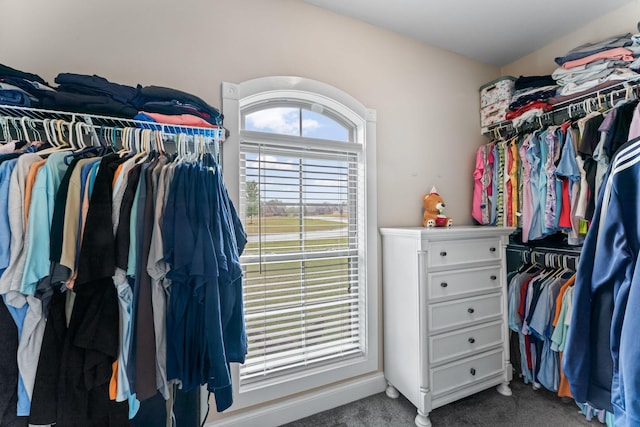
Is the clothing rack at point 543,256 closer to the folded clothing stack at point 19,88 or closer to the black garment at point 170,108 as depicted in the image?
the black garment at point 170,108

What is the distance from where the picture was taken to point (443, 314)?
5.69ft

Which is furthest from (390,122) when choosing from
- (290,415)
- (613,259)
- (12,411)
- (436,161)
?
(12,411)

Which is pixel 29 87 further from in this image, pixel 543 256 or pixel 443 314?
pixel 543 256

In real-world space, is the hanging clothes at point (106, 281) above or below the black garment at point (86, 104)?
below

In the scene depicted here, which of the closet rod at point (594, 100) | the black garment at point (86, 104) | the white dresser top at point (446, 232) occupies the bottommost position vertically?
the white dresser top at point (446, 232)

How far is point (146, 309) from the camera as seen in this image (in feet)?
3.15

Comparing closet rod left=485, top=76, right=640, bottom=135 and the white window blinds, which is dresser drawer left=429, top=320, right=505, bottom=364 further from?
closet rod left=485, top=76, right=640, bottom=135

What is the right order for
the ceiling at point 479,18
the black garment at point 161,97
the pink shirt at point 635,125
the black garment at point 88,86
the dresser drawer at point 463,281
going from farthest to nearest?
the ceiling at point 479,18
the dresser drawer at point 463,281
the pink shirt at point 635,125
the black garment at point 161,97
the black garment at point 88,86

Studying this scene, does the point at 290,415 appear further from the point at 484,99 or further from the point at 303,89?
the point at 484,99

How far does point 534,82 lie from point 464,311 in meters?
1.85

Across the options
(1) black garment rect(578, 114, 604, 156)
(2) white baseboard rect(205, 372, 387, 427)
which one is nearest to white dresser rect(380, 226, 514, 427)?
(2) white baseboard rect(205, 372, 387, 427)

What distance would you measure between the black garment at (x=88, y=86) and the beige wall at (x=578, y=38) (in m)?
3.05

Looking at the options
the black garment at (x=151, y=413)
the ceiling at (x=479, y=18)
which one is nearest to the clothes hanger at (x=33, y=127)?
the black garment at (x=151, y=413)

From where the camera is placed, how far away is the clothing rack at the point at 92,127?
105 cm
